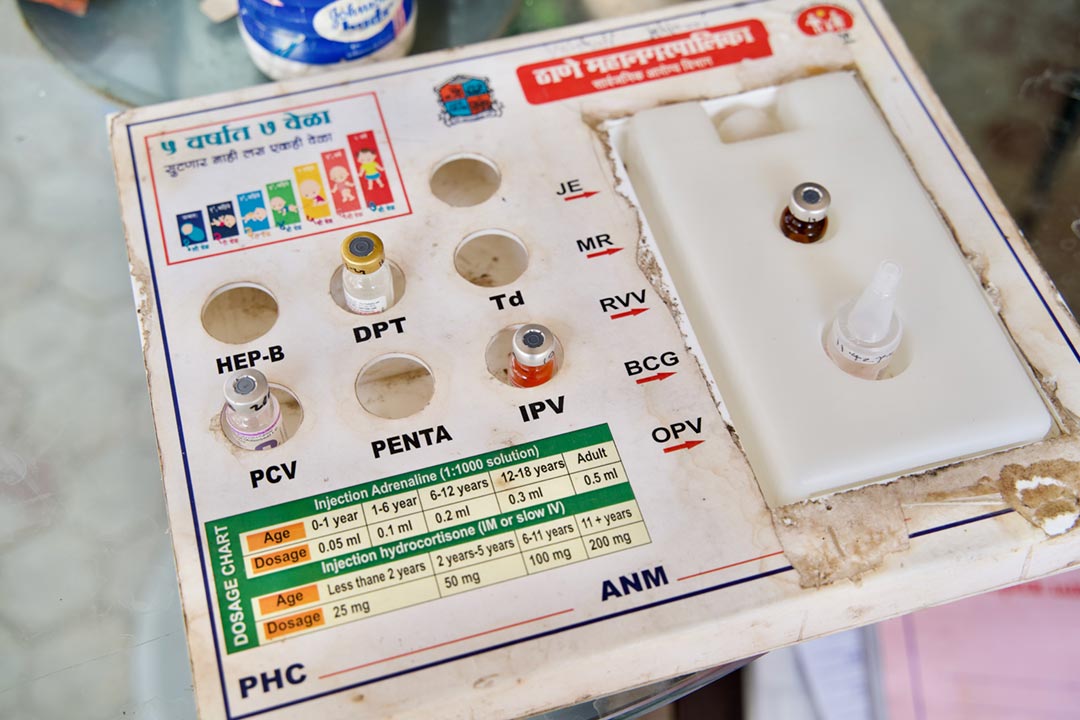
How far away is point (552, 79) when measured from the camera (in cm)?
80

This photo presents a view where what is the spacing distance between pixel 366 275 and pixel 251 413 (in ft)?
0.38

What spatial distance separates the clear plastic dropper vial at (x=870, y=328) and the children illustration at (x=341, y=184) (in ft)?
1.15

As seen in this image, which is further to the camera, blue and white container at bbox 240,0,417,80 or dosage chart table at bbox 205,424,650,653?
blue and white container at bbox 240,0,417,80

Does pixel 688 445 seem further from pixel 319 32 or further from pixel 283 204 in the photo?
pixel 319 32

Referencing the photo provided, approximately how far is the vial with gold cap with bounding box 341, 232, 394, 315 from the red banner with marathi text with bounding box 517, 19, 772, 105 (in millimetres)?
199

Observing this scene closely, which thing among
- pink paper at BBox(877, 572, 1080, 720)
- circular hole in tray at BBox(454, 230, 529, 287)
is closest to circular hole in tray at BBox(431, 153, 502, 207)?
circular hole in tray at BBox(454, 230, 529, 287)

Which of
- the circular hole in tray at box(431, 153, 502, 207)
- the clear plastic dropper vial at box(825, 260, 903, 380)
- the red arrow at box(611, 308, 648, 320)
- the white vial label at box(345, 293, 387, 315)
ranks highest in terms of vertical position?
the circular hole in tray at box(431, 153, 502, 207)

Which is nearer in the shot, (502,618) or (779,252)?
(502,618)

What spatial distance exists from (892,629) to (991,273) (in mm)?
377

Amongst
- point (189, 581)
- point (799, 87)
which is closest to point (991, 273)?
point (799, 87)

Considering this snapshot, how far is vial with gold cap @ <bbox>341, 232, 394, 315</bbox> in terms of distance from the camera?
0.66 meters

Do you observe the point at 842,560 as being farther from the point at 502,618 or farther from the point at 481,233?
the point at 481,233

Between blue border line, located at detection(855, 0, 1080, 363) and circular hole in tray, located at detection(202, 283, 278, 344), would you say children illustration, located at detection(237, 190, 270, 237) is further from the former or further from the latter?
blue border line, located at detection(855, 0, 1080, 363)

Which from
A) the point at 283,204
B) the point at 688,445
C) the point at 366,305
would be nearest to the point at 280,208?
the point at 283,204
